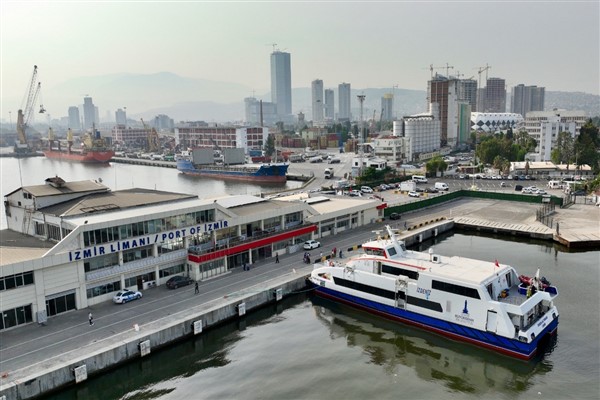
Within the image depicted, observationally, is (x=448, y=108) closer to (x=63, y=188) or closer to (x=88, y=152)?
(x=88, y=152)

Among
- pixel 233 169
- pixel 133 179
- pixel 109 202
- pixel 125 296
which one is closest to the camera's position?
pixel 125 296

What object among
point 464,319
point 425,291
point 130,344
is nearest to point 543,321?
point 464,319

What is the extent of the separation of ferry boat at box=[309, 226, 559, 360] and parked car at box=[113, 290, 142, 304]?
40.4 ft

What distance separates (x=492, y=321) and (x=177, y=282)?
20.3 metres

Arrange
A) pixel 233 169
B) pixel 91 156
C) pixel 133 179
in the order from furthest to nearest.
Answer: pixel 91 156
pixel 133 179
pixel 233 169

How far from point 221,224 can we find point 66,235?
36.1 feet

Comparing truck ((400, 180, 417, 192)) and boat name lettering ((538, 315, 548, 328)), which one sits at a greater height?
truck ((400, 180, 417, 192))

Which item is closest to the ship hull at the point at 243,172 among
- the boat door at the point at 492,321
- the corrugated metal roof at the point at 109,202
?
the corrugated metal roof at the point at 109,202

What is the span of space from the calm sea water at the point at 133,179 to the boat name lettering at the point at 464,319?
6005cm

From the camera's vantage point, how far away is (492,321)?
26484mm

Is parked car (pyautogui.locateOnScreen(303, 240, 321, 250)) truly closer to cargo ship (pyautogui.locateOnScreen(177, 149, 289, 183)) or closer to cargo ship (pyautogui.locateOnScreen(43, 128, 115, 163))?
cargo ship (pyautogui.locateOnScreen(177, 149, 289, 183))

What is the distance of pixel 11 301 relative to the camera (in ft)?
87.1

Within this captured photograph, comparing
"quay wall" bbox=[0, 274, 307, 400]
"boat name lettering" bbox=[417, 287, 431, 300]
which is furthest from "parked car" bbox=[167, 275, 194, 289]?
"boat name lettering" bbox=[417, 287, 431, 300]

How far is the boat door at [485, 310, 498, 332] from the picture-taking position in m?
26.4
